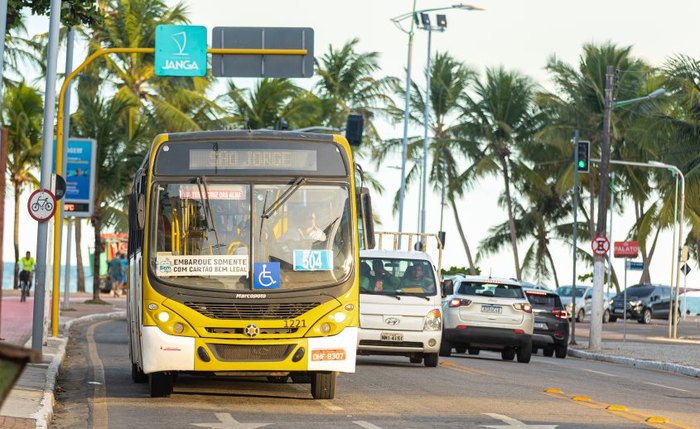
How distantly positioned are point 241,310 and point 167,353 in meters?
0.92

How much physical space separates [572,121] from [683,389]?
152ft

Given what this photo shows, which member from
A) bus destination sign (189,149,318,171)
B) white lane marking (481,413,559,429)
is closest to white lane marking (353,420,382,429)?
white lane marking (481,413,559,429)

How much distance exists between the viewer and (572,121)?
66.9m

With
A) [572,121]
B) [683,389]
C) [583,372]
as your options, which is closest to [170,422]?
[683,389]

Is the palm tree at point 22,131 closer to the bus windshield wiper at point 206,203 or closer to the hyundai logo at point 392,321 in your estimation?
the hyundai logo at point 392,321

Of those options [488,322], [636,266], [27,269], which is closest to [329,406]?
[488,322]

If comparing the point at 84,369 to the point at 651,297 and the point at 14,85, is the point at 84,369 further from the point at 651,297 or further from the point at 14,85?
the point at 651,297

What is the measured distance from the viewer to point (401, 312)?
22.7 metres

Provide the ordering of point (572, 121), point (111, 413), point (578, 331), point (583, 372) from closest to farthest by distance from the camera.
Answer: point (111, 413)
point (583, 372)
point (578, 331)
point (572, 121)

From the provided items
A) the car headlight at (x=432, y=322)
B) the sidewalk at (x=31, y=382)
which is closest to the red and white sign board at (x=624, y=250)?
the sidewalk at (x=31, y=382)

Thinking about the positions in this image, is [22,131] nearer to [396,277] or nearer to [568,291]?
[568,291]

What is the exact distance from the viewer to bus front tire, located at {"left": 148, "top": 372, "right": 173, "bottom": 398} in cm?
1561

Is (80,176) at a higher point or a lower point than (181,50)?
lower

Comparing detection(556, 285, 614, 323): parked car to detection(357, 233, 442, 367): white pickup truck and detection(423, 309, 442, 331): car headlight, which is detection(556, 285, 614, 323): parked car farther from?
detection(423, 309, 442, 331): car headlight
